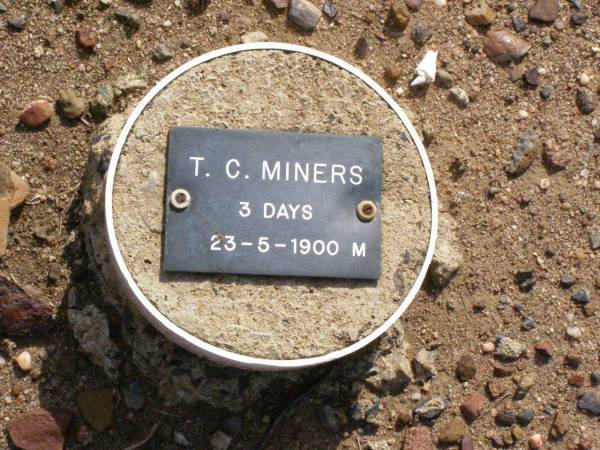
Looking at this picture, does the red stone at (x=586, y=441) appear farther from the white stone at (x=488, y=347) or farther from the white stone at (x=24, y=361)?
the white stone at (x=24, y=361)

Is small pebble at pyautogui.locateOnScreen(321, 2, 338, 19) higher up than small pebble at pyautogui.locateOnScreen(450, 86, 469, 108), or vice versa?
small pebble at pyautogui.locateOnScreen(321, 2, 338, 19)

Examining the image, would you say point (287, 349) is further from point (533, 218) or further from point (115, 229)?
point (533, 218)

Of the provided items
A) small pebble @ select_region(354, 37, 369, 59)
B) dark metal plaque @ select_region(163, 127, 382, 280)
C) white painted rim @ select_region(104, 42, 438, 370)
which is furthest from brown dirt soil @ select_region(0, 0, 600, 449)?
dark metal plaque @ select_region(163, 127, 382, 280)

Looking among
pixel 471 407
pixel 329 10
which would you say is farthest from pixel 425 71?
pixel 471 407

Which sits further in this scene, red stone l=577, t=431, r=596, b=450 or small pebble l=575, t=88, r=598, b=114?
small pebble l=575, t=88, r=598, b=114

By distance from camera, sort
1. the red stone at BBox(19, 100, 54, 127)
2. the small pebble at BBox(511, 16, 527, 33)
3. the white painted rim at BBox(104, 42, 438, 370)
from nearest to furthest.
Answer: the white painted rim at BBox(104, 42, 438, 370) < the red stone at BBox(19, 100, 54, 127) < the small pebble at BBox(511, 16, 527, 33)

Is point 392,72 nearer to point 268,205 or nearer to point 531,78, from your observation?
point 531,78

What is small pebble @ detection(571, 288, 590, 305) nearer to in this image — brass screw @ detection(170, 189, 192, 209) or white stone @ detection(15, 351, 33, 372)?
brass screw @ detection(170, 189, 192, 209)

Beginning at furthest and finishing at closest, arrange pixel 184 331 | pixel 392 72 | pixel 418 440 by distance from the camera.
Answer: pixel 392 72
pixel 418 440
pixel 184 331
